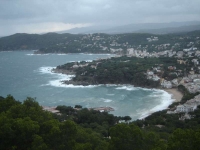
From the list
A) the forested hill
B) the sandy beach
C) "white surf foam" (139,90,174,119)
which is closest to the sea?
"white surf foam" (139,90,174,119)

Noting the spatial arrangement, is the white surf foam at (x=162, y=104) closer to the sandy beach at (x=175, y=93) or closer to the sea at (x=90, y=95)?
the sea at (x=90, y=95)

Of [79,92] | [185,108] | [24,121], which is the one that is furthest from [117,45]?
[24,121]

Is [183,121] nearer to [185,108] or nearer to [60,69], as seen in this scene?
[185,108]

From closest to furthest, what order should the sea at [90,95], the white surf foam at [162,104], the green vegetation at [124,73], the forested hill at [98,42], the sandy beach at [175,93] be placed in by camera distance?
1. the white surf foam at [162,104]
2. the sea at [90,95]
3. the sandy beach at [175,93]
4. the green vegetation at [124,73]
5. the forested hill at [98,42]

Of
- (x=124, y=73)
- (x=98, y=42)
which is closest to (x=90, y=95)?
(x=124, y=73)

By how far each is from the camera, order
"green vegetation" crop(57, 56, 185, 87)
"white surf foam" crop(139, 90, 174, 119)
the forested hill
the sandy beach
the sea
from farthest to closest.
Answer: the forested hill < "green vegetation" crop(57, 56, 185, 87) < the sandy beach < the sea < "white surf foam" crop(139, 90, 174, 119)

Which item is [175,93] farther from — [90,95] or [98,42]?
[98,42]

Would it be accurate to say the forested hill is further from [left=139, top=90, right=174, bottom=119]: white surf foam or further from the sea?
[left=139, top=90, right=174, bottom=119]: white surf foam

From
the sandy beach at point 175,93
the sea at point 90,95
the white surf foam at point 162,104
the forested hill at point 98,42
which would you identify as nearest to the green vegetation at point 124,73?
the sea at point 90,95
